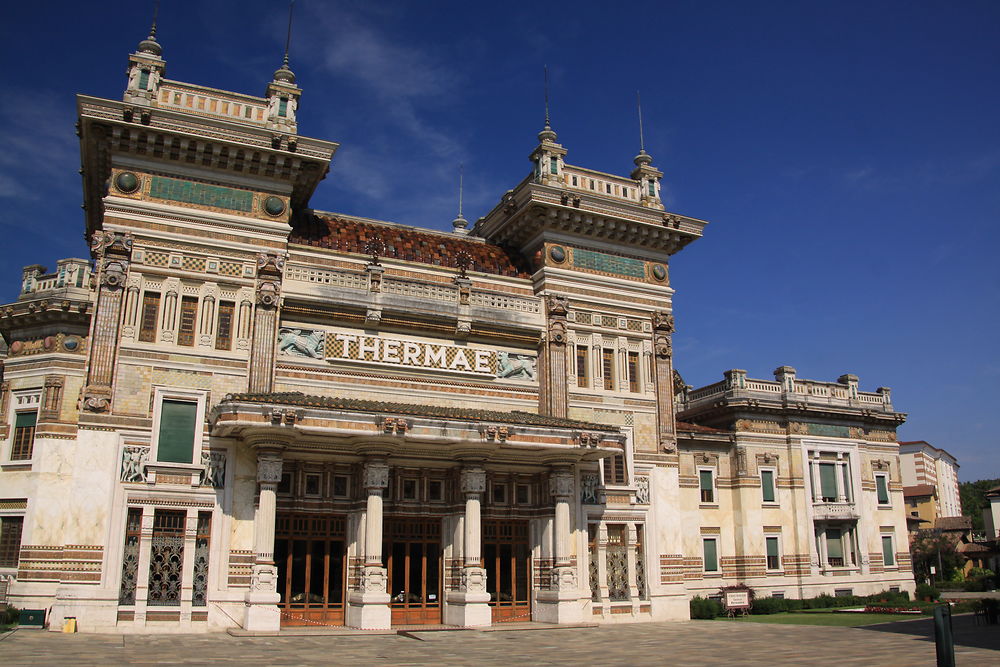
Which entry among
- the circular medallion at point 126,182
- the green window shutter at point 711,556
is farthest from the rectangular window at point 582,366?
the circular medallion at point 126,182

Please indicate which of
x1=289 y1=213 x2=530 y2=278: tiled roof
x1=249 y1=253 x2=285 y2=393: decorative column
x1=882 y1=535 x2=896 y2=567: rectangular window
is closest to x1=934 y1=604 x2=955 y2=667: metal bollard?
x1=249 y1=253 x2=285 y2=393: decorative column

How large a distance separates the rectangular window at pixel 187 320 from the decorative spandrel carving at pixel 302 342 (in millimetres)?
2668

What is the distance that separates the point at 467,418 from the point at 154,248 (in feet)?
36.5

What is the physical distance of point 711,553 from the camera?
129 ft

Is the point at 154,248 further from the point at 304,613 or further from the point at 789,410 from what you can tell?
the point at 789,410

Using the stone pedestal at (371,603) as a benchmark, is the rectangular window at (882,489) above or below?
above

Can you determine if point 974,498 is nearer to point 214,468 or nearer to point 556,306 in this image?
point 556,306

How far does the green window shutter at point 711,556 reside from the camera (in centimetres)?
3912

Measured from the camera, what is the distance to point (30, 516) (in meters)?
27.6

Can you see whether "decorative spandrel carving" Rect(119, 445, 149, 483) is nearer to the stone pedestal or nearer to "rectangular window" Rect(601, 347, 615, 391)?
the stone pedestal

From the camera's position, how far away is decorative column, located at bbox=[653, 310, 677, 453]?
1240 inches

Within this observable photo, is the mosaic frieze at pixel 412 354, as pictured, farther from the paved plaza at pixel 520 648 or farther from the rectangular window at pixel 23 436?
the rectangular window at pixel 23 436

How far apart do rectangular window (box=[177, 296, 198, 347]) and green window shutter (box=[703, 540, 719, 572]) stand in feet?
84.6

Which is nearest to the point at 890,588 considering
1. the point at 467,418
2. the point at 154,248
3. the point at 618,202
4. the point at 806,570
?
the point at 806,570
